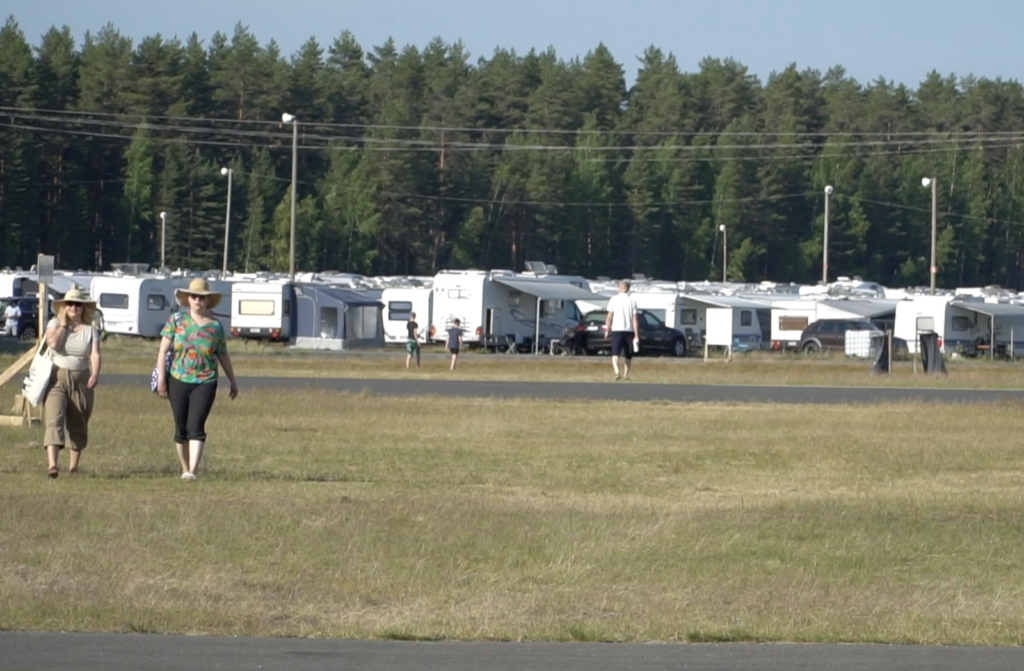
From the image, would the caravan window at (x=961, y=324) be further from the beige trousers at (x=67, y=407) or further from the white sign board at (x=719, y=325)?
the beige trousers at (x=67, y=407)

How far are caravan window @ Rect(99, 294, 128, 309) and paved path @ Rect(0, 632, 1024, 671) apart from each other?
49433mm

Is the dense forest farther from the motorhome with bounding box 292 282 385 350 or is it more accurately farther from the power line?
the motorhome with bounding box 292 282 385 350

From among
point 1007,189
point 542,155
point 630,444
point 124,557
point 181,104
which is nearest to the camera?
point 124,557

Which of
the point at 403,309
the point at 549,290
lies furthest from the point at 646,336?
the point at 403,309

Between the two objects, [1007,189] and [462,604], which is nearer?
[462,604]

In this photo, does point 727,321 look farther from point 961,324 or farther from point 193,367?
point 193,367

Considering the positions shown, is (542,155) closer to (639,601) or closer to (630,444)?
(630,444)

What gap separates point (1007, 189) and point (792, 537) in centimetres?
11498

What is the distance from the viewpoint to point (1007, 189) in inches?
4722

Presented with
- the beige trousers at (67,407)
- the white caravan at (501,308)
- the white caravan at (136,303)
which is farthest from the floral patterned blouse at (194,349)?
the white caravan at (136,303)

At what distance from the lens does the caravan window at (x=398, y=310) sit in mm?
57656

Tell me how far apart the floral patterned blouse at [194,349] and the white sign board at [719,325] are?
43.6 metres

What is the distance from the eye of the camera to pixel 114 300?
56531mm

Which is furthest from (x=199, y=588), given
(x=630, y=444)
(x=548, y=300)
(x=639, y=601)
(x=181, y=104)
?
(x=181, y=104)
